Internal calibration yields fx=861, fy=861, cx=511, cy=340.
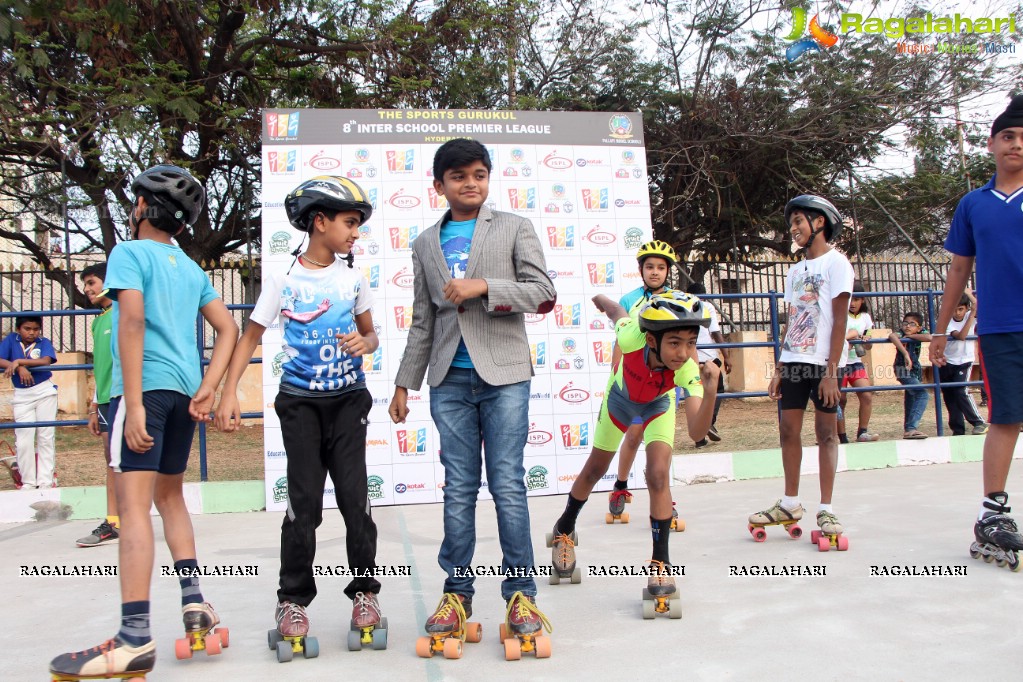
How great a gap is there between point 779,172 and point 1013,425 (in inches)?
475

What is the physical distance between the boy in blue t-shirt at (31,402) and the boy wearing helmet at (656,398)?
5256 mm

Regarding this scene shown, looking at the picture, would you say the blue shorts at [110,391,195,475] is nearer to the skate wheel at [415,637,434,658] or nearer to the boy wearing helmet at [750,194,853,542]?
the skate wheel at [415,637,434,658]

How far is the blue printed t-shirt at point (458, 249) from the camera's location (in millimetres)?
3324

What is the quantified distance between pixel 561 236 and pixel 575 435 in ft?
5.52

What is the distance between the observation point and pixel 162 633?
3.46 meters

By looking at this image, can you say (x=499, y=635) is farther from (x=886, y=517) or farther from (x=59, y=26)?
(x=59, y=26)

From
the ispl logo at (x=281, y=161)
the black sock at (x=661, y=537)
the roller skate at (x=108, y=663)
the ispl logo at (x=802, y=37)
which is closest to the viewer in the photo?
the roller skate at (x=108, y=663)

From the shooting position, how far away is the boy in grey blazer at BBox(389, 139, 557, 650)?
10.5 feet

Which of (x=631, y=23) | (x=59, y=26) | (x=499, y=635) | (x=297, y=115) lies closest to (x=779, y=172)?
(x=631, y=23)

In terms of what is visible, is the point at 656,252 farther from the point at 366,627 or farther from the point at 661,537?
the point at 366,627

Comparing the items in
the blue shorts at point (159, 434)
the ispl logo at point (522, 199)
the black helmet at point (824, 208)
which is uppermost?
the ispl logo at point (522, 199)

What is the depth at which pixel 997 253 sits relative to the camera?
4094 millimetres

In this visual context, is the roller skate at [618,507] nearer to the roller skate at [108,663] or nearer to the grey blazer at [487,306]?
the grey blazer at [487,306]

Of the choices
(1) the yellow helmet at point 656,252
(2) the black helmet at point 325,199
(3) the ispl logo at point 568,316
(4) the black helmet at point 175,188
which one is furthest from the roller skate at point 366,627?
(3) the ispl logo at point 568,316
